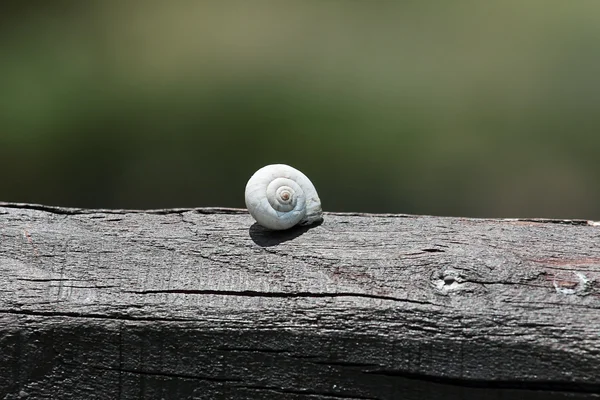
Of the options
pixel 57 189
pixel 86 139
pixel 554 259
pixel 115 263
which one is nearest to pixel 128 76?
pixel 86 139

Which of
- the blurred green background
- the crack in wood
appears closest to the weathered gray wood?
the crack in wood

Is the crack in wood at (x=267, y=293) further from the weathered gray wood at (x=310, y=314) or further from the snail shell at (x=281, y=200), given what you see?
the snail shell at (x=281, y=200)

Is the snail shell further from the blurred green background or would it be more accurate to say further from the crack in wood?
the blurred green background

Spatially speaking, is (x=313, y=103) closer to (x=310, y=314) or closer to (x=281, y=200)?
(x=281, y=200)

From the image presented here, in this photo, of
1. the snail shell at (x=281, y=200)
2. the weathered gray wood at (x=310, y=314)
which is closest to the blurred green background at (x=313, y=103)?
the snail shell at (x=281, y=200)

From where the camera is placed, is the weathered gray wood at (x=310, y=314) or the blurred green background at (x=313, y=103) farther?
the blurred green background at (x=313, y=103)

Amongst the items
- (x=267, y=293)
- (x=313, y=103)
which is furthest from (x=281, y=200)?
(x=313, y=103)

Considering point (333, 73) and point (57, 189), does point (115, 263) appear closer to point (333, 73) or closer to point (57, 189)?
point (333, 73)
